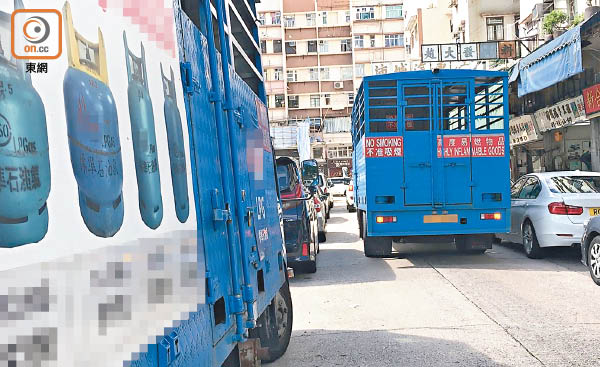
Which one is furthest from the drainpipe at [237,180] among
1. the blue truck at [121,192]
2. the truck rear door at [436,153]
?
the truck rear door at [436,153]

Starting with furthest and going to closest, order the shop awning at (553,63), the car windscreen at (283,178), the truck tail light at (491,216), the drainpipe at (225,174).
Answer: the shop awning at (553,63) → the truck tail light at (491,216) → the car windscreen at (283,178) → the drainpipe at (225,174)

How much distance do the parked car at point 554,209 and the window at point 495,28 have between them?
62.6ft

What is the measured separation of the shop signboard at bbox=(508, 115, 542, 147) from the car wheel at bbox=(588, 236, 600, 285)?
13.7m

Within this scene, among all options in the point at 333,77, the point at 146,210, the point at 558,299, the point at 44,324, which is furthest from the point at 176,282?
the point at 333,77

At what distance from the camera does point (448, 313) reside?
696cm

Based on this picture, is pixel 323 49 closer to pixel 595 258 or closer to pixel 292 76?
pixel 292 76

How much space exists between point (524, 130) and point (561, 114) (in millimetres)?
3619

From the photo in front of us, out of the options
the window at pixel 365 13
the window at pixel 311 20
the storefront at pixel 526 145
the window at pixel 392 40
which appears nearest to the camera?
the storefront at pixel 526 145

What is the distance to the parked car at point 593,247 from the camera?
8172 millimetres

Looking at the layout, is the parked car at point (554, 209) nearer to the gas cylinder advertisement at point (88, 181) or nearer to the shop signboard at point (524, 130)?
the gas cylinder advertisement at point (88, 181)

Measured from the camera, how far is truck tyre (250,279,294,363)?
16.7ft

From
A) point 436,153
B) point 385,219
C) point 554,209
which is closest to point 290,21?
point 436,153

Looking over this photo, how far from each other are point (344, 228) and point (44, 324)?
1821 cm

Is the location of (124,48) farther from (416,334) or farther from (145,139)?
A: (416,334)
